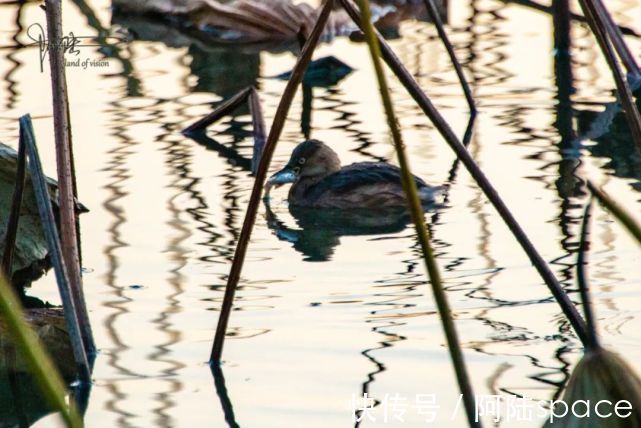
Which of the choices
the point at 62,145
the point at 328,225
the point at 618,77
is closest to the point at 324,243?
the point at 328,225

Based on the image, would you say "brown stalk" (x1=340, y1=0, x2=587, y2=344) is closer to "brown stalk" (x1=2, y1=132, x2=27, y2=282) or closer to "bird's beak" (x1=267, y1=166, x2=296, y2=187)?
"brown stalk" (x1=2, y1=132, x2=27, y2=282)

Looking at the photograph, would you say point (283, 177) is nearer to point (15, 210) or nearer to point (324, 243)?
point (324, 243)

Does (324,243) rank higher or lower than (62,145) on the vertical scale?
lower

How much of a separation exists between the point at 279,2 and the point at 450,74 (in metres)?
2.40

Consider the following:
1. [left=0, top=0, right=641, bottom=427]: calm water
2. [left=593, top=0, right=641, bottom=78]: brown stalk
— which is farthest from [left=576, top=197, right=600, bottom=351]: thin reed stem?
[left=593, top=0, right=641, bottom=78]: brown stalk

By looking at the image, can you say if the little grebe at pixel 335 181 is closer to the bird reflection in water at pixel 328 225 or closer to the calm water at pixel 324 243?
the bird reflection in water at pixel 328 225

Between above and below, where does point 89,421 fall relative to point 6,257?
below

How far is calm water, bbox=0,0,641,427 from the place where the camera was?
4.89 metres

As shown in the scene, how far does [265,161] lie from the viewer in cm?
430

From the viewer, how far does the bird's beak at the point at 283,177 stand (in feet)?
27.2

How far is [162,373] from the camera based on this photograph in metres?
5.03

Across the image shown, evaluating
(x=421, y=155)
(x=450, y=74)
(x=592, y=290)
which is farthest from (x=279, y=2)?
(x=592, y=290)

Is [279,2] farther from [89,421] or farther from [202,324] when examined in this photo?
[89,421]

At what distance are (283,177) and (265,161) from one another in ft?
13.4
